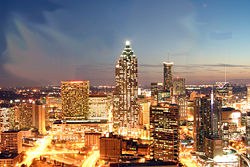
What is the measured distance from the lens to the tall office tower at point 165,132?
46.8 ft

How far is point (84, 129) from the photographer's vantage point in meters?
20.8

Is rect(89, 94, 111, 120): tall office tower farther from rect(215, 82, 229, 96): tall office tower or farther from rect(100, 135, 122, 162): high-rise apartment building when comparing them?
rect(215, 82, 229, 96): tall office tower

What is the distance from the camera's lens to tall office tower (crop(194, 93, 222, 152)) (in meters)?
16.0

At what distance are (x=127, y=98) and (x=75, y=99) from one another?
5.05 meters

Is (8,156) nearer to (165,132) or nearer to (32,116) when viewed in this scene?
(165,132)

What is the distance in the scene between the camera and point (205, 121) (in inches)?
637

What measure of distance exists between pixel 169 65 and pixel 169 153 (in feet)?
69.9

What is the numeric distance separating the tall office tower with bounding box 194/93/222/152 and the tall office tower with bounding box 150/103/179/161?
234 centimetres

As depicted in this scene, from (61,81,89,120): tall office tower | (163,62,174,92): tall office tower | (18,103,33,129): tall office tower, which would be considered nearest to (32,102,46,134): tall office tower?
(18,103,33,129): tall office tower

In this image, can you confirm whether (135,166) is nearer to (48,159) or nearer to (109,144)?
(109,144)

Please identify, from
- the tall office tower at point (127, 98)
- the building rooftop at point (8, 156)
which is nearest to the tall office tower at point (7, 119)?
the building rooftop at point (8, 156)

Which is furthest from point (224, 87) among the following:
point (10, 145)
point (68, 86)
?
point (10, 145)

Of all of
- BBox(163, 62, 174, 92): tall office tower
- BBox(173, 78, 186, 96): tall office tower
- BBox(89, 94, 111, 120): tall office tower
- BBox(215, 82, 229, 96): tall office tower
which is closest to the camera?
BBox(215, 82, 229, 96): tall office tower

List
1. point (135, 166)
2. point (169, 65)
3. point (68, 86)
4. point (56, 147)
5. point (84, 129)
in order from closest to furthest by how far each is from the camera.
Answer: point (135, 166), point (56, 147), point (84, 129), point (68, 86), point (169, 65)
